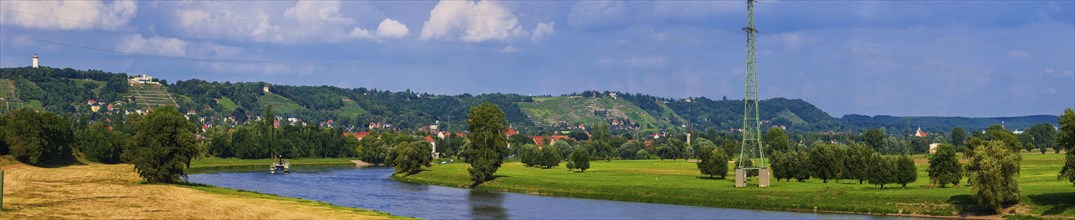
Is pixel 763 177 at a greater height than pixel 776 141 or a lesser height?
lesser

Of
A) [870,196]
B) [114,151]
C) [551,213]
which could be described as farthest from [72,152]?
[870,196]

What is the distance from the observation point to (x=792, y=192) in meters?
104

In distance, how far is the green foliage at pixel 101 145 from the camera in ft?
595

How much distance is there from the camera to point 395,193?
12612cm

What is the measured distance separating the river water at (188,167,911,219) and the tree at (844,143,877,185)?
21759 millimetres

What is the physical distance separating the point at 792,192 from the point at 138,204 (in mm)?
60800

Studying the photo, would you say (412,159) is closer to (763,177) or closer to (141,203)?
(763,177)

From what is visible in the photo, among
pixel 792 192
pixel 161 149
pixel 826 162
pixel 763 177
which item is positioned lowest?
pixel 792 192

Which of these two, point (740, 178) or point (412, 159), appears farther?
point (412, 159)

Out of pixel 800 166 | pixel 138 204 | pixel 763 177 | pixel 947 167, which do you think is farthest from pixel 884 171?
pixel 138 204

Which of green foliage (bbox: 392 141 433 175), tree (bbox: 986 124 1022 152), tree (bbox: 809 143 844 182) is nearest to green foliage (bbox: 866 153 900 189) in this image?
tree (bbox: 809 143 844 182)

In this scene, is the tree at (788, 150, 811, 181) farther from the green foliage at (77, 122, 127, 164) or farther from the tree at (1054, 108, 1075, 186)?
the green foliage at (77, 122, 127, 164)

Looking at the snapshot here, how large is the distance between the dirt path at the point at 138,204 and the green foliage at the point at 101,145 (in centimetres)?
6480

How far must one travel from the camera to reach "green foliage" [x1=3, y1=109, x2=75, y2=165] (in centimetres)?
14626
